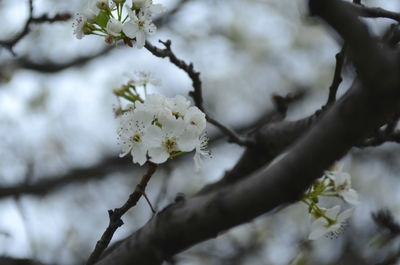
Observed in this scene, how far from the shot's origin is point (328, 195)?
72.4 inches

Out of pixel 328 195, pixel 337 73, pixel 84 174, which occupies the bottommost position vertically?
pixel 84 174

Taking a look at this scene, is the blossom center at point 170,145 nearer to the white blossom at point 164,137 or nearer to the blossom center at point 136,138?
the white blossom at point 164,137

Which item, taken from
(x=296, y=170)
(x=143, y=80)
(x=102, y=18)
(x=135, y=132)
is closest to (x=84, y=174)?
(x=143, y=80)

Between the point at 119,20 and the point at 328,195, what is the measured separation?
3.75 ft

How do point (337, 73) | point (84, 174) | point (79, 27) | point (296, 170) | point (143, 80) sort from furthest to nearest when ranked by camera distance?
point (84, 174)
point (143, 80)
point (79, 27)
point (337, 73)
point (296, 170)

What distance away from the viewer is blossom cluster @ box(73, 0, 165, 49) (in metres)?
1.78

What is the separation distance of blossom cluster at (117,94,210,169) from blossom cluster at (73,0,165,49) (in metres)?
0.36

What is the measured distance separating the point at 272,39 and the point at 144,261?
7.59 m

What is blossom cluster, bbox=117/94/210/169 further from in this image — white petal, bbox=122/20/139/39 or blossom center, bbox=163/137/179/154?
white petal, bbox=122/20/139/39

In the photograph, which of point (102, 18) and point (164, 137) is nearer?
point (164, 137)

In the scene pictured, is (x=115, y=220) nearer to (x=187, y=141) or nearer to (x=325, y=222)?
(x=187, y=141)

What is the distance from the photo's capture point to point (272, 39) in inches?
324

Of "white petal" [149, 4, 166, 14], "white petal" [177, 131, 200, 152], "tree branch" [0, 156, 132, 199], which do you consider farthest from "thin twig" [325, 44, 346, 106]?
"tree branch" [0, 156, 132, 199]

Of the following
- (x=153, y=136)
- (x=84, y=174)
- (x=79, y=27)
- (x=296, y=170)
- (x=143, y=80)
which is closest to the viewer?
(x=296, y=170)
